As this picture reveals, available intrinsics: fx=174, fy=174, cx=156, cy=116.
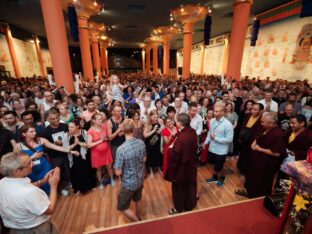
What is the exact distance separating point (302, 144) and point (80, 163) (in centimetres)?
379

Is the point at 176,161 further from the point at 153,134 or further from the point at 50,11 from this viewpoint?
the point at 50,11

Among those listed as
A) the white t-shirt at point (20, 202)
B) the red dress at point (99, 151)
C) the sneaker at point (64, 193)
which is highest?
the white t-shirt at point (20, 202)

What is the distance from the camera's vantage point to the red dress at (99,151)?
3137 millimetres

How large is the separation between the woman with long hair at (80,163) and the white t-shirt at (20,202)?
159cm

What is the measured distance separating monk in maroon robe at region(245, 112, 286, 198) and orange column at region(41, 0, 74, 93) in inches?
226

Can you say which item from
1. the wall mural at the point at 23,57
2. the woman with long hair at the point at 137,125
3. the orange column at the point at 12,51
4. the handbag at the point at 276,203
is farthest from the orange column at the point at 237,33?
the orange column at the point at 12,51

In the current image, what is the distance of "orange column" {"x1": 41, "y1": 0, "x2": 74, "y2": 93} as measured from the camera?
16.6ft

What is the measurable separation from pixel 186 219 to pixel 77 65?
35.2m

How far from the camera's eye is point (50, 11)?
199 inches

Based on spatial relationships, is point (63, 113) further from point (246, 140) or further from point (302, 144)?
point (302, 144)

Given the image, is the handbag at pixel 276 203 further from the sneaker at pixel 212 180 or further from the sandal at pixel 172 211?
the sneaker at pixel 212 180

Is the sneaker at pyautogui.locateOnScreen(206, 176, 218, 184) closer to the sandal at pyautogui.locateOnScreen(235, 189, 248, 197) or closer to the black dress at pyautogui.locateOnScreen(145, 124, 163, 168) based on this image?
the sandal at pyautogui.locateOnScreen(235, 189, 248, 197)

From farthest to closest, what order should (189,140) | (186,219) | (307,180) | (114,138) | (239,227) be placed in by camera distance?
(114,138), (189,140), (186,219), (239,227), (307,180)

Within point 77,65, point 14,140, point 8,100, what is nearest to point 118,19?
point 8,100
